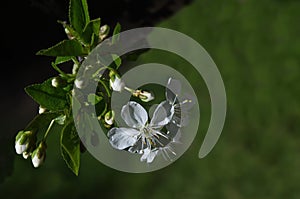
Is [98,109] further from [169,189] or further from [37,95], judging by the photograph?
[169,189]

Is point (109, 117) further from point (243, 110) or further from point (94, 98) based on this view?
point (243, 110)

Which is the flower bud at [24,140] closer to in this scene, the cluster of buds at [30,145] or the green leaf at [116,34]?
the cluster of buds at [30,145]

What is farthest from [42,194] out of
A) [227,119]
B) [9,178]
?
[227,119]

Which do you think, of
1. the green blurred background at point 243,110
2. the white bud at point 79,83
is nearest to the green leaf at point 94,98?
the white bud at point 79,83

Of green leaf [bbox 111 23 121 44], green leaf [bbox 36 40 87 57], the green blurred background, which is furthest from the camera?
the green blurred background

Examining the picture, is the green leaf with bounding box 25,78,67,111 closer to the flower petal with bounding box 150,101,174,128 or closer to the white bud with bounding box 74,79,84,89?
the white bud with bounding box 74,79,84,89

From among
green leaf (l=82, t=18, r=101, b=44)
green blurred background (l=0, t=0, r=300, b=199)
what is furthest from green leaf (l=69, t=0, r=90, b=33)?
green blurred background (l=0, t=0, r=300, b=199)
